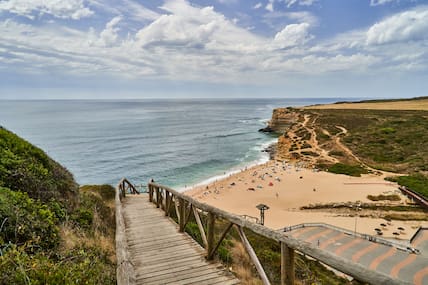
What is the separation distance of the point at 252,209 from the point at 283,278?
2208 cm

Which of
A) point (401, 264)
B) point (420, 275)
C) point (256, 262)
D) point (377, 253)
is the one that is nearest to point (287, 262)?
point (256, 262)

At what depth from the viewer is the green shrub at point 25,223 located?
14.1 feet

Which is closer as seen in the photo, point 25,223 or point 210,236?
point 25,223

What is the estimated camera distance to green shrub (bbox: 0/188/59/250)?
170 inches

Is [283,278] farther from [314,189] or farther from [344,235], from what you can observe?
[314,189]

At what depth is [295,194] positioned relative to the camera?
27.8 metres

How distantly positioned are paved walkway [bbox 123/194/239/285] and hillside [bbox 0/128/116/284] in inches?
22.5

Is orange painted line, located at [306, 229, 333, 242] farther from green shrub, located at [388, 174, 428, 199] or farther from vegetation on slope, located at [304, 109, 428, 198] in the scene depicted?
vegetation on slope, located at [304, 109, 428, 198]

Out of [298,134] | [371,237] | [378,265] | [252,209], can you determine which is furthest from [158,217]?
[298,134]

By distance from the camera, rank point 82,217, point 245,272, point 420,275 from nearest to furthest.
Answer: point 245,272 < point 82,217 < point 420,275

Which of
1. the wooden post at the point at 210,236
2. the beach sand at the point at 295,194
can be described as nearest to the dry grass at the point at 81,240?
the wooden post at the point at 210,236

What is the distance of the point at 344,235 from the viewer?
54.5ft

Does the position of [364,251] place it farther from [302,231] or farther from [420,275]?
[302,231]

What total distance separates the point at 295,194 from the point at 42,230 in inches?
1038
